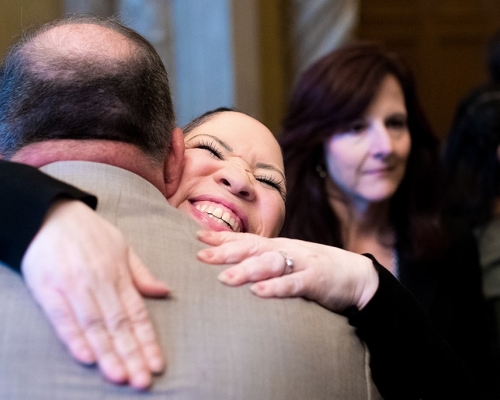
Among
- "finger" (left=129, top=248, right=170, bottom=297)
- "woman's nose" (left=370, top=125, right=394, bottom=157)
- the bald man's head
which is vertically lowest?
"woman's nose" (left=370, top=125, right=394, bottom=157)

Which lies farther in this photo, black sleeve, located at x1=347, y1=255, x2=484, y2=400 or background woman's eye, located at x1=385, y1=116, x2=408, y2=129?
background woman's eye, located at x1=385, y1=116, x2=408, y2=129

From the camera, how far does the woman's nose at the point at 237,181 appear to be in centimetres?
126

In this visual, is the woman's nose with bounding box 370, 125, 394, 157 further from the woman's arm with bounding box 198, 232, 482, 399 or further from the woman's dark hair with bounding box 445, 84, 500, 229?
the woman's arm with bounding box 198, 232, 482, 399

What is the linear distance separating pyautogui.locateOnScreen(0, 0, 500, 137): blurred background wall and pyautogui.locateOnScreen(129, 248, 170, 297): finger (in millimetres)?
1098

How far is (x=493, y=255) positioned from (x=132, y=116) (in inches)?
76.7

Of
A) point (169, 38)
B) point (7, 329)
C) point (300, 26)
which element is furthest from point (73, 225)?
point (300, 26)

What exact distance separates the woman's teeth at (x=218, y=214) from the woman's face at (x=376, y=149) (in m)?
1.34

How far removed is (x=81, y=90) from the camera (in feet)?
3.18

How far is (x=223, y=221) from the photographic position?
1.22 m

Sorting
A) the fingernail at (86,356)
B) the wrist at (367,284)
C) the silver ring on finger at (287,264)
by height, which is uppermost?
the fingernail at (86,356)

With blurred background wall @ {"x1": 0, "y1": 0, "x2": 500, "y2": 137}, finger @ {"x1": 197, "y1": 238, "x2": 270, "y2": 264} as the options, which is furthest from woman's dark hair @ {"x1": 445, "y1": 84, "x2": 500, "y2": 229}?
finger @ {"x1": 197, "y1": 238, "x2": 270, "y2": 264}

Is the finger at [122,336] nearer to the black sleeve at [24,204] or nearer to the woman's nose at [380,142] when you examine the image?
the black sleeve at [24,204]

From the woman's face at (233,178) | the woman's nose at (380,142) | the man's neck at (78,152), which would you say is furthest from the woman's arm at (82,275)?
the woman's nose at (380,142)

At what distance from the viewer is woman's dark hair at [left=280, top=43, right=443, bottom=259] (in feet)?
8.27
